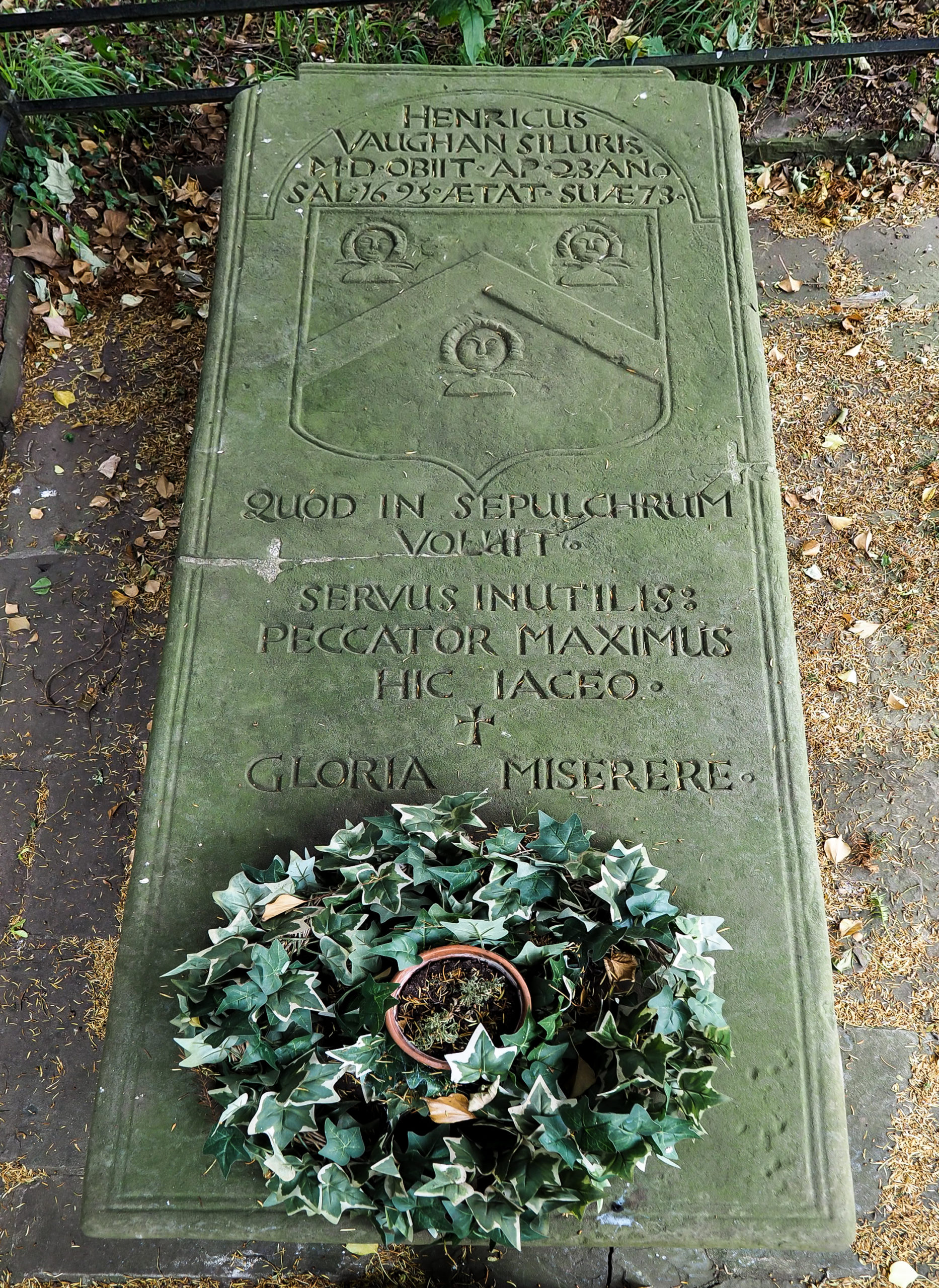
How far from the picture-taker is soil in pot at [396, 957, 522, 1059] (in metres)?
2.07

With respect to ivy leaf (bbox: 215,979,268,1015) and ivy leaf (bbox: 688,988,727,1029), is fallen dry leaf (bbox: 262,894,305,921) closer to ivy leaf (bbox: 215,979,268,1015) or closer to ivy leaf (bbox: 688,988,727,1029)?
ivy leaf (bbox: 215,979,268,1015)

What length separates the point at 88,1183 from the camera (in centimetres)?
220

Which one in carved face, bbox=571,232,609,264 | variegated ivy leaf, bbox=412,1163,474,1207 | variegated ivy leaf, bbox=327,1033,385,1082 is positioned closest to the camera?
variegated ivy leaf, bbox=412,1163,474,1207

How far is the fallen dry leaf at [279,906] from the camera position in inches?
87.4

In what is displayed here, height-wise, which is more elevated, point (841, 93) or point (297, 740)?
point (841, 93)

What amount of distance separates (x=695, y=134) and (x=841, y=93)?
161cm

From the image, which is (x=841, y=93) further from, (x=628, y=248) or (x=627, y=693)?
(x=627, y=693)

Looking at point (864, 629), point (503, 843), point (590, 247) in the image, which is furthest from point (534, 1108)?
point (590, 247)

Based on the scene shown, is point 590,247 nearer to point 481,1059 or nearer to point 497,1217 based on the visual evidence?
point 481,1059

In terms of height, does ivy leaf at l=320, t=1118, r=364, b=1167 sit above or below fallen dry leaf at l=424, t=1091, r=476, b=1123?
below

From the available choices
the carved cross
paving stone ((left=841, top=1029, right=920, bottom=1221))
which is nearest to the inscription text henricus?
the carved cross

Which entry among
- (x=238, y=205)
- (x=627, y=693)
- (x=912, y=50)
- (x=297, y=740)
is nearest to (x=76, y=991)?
(x=297, y=740)

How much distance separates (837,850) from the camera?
10.8 feet

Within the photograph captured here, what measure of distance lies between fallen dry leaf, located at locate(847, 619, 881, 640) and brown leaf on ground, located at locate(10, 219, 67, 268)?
3.80 meters
